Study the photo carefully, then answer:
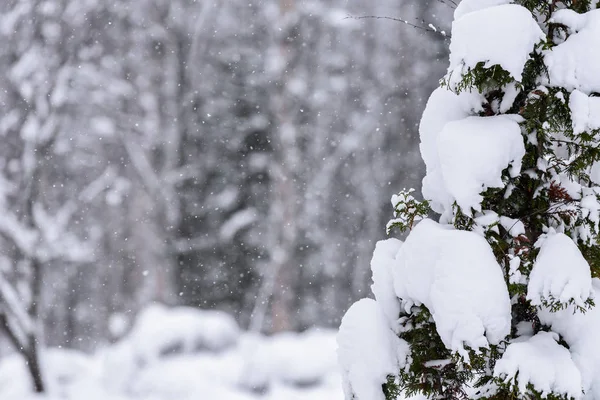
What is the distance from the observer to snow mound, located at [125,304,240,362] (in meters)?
13.5

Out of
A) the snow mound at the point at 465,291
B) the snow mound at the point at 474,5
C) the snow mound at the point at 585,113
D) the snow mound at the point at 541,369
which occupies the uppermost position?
the snow mound at the point at 474,5

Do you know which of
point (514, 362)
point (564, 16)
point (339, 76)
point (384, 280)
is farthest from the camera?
point (339, 76)

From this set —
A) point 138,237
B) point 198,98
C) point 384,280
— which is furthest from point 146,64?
point 384,280

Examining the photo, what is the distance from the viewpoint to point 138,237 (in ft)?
66.1

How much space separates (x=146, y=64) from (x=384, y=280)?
15255mm

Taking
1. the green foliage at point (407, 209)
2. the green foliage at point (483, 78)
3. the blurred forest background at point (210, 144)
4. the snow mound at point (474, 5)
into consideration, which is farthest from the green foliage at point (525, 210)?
the blurred forest background at point (210, 144)

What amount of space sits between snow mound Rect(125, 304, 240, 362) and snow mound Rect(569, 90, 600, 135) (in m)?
11.6

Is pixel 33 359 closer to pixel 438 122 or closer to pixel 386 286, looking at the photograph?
pixel 386 286

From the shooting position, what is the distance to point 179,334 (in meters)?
13.7

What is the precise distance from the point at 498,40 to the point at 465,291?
3.97ft

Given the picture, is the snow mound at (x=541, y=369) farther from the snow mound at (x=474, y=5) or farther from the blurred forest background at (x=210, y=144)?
the blurred forest background at (x=210, y=144)

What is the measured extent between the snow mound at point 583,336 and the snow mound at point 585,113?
0.87m

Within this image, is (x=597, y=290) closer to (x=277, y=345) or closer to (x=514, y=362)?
(x=514, y=362)

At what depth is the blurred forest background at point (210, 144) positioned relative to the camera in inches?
495
